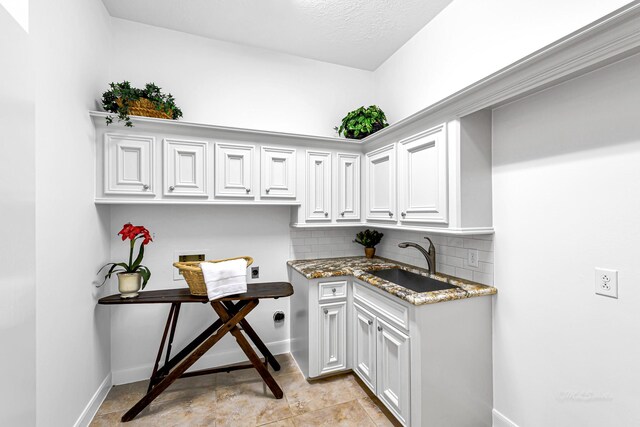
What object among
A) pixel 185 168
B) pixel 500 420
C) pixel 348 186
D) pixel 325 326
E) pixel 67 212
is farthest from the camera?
pixel 348 186

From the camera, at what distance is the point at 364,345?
2.23 meters

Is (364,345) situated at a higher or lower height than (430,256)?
lower

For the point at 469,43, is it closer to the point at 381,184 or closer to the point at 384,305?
the point at 381,184

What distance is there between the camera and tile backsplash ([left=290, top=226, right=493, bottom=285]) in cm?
192

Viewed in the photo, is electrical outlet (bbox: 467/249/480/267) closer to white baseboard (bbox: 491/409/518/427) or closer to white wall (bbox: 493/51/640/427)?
white wall (bbox: 493/51/640/427)

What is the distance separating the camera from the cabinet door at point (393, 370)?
5.64 feet

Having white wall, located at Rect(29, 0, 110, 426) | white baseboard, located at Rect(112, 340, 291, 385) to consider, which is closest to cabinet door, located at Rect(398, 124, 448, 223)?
white baseboard, located at Rect(112, 340, 291, 385)

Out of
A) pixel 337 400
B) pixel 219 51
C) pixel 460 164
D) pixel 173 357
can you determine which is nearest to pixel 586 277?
pixel 460 164

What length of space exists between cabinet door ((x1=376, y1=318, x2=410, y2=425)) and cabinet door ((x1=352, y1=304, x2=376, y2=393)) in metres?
0.07

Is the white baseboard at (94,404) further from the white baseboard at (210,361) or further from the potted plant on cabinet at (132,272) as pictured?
the potted plant on cabinet at (132,272)

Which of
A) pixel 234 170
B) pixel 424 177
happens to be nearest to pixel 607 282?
pixel 424 177

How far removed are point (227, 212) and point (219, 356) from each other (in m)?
1.29

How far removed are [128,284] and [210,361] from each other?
1033 millimetres

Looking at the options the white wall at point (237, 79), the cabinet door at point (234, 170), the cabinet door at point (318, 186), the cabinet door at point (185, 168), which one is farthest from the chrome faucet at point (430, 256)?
the cabinet door at point (185, 168)
